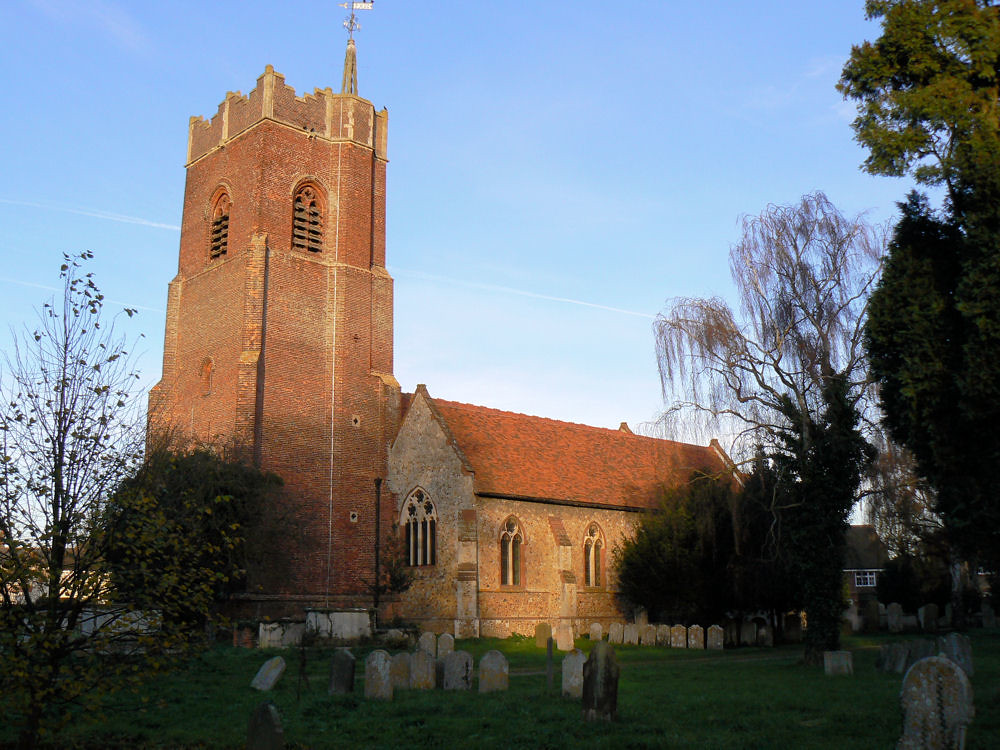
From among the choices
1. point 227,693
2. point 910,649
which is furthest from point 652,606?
point 227,693

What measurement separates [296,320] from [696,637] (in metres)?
17.3

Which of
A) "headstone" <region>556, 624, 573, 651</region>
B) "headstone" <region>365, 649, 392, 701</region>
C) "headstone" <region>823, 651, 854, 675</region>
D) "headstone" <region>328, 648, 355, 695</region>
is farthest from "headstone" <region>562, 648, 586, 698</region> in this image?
"headstone" <region>556, 624, 573, 651</region>

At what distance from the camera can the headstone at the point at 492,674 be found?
14758 mm

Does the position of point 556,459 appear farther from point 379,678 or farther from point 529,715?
point 529,715

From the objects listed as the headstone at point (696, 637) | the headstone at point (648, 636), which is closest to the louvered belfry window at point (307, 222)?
the headstone at point (648, 636)

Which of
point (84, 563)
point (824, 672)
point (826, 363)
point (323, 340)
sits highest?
point (323, 340)

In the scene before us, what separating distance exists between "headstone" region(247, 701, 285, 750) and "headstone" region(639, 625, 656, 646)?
71.2 ft

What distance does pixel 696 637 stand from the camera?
28.2 meters

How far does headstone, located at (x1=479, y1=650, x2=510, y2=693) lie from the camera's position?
14758 mm

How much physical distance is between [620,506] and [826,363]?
14.6 m

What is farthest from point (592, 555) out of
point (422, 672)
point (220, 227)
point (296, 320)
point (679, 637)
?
point (220, 227)

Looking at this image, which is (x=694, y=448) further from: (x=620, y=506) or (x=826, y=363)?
(x=826, y=363)

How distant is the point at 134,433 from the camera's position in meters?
10.1

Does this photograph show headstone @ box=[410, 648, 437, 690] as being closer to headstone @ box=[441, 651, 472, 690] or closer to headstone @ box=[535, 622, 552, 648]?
headstone @ box=[441, 651, 472, 690]
